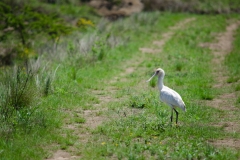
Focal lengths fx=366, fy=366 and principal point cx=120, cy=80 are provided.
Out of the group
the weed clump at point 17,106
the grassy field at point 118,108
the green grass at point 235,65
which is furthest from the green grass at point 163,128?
the weed clump at point 17,106

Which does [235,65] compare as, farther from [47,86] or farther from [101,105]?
[47,86]

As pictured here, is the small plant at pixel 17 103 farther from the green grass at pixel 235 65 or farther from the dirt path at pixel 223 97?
the green grass at pixel 235 65

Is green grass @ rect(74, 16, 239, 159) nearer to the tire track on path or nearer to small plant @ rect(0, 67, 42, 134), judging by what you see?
the tire track on path

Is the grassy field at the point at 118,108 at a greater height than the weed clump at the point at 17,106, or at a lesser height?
lesser

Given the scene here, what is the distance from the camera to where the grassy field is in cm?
707

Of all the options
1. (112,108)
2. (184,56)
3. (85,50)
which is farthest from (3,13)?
(112,108)

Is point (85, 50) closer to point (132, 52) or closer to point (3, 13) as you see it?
point (132, 52)

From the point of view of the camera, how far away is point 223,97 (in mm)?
10742

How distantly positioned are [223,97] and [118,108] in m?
3.27

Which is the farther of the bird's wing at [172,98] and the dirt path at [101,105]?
the bird's wing at [172,98]

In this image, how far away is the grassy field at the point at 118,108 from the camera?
7066 mm

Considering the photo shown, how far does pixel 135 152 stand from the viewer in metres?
6.87

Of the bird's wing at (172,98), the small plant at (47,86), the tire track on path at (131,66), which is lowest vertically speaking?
the tire track on path at (131,66)

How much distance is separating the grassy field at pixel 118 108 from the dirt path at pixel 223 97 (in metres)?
0.08
